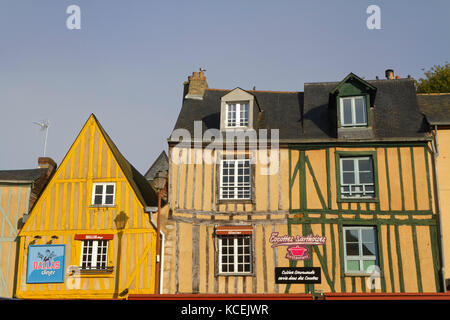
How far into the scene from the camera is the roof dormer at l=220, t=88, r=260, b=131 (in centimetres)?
1750

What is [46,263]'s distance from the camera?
54.3 ft

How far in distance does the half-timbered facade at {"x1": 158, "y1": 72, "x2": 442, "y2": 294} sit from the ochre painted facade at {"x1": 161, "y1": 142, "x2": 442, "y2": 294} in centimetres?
3

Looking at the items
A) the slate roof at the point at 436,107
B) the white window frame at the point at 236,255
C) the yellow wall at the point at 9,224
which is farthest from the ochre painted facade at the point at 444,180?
the yellow wall at the point at 9,224

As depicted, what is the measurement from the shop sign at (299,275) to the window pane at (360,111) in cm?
478

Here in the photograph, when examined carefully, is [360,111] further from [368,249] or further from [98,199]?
[98,199]

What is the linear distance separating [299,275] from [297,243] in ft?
3.00

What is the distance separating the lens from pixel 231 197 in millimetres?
16719

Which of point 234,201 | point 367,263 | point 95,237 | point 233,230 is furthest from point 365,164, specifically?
point 95,237

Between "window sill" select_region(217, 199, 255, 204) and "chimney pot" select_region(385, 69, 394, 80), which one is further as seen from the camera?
"chimney pot" select_region(385, 69, 394, 80)

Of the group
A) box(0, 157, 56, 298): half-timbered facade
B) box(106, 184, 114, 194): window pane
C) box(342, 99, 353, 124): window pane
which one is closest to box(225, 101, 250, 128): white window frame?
box(342, 99, 353, 124): window pane

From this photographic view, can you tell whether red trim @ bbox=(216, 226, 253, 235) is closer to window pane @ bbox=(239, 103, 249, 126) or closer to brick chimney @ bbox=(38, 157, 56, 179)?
window pane @ bbox=(239, 103, 249, 126)

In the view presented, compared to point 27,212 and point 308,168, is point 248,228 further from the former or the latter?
point 27,212

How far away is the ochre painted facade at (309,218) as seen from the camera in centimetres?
1558
